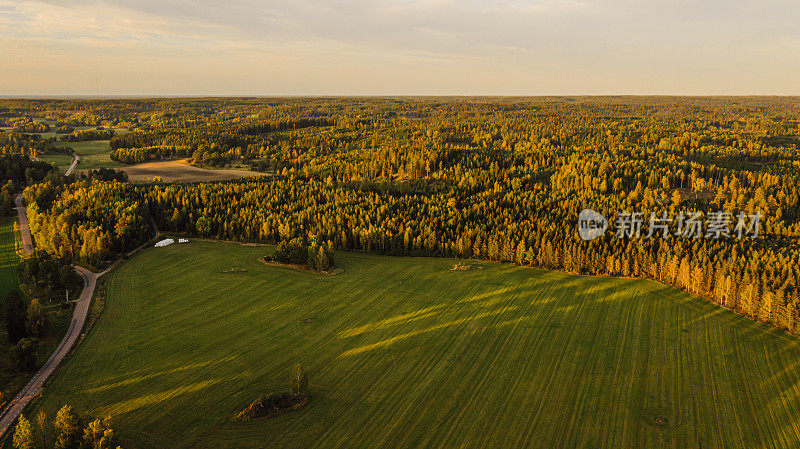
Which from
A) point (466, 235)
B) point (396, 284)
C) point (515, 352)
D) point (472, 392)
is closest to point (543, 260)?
point (466, 235)

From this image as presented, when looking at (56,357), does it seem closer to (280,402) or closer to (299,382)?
(280,402)

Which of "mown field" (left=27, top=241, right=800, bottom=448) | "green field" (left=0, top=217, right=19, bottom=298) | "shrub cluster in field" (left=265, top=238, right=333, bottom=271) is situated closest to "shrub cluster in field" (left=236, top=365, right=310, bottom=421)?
"mown field" (left=27, top=241, right=800, bottom=448)

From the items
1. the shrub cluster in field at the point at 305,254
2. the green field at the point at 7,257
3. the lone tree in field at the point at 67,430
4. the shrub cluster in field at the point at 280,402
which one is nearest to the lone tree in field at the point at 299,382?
the shrub cluster in field at the point at 280,402

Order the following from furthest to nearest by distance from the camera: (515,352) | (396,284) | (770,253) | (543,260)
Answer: (543,260), (770,253), (396,284), (515,352)

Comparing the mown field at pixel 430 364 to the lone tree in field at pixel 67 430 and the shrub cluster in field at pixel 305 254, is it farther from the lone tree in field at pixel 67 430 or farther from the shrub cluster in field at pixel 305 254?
the lone tree in field at pixel 67 430

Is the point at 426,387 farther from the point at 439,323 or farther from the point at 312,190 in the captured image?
the point at 312,190

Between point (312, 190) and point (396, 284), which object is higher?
point (312, 190)
